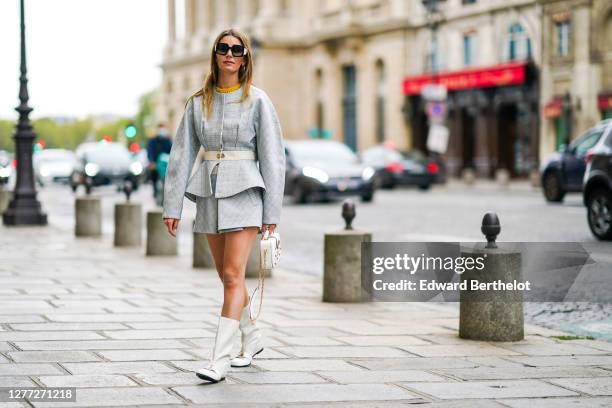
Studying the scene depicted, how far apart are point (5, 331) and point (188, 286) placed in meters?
3.35

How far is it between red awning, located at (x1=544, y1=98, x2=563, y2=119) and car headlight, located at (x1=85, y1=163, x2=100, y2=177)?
15492 millimetres

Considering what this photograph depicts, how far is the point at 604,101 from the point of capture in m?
41.4

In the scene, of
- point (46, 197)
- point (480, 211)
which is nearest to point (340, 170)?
point (480, 211)

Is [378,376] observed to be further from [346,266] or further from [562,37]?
[562,37]

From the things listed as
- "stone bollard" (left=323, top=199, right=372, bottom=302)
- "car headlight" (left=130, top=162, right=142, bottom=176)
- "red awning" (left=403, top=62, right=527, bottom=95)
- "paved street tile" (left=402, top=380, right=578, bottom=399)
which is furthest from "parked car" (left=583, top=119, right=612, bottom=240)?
"red awning" (left=403, top=62, right=527, bottom=95)

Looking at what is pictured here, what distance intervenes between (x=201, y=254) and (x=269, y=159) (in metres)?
6.63

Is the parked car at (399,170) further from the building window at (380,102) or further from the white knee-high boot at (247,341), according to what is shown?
the white knee-high boot at (247,341)

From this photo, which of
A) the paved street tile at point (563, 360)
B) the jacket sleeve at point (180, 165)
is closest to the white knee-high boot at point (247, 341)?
the jacket sleeve at point (180, 165)

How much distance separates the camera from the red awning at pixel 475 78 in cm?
→ 4559

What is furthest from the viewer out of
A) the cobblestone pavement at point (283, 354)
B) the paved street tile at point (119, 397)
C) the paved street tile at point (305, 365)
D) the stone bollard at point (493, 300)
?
the stone bollard at point (493, 300)

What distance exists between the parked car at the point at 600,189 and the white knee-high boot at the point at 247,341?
9.06m

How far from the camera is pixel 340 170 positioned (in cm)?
2847

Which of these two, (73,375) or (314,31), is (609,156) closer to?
(73,375)

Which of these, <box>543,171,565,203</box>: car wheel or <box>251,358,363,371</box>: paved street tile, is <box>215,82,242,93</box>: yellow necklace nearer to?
<box>251,358,363,371</box>: paved street tile
